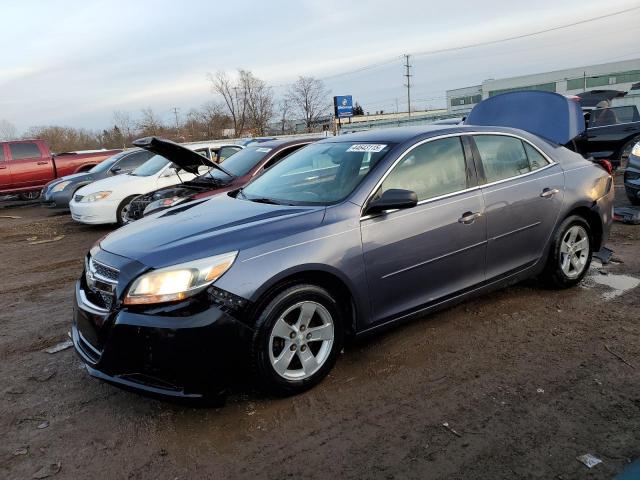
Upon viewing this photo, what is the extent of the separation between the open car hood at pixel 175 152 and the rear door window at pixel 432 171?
344 cm

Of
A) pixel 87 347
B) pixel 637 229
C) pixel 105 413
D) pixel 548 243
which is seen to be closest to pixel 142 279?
pixel 87 347

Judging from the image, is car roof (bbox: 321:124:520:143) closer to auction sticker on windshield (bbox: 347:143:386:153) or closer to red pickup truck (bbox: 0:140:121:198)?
auction sticker on windshield (bbox: 347:143:386:153)

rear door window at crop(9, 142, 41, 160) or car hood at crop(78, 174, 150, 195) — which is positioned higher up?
rear door window at crop(9, 142, 41, 160)

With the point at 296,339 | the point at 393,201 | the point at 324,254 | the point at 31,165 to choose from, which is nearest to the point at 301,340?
the point at 296,339

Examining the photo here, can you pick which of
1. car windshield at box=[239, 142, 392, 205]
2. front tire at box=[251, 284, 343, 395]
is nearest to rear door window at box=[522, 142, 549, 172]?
car windshield at box=[239, 142, 392, 205]

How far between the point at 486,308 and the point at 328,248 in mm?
2051

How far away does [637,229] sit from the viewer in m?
7.06

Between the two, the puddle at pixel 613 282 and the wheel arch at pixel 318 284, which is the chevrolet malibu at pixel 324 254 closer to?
the wheel arch at pixel 318 284

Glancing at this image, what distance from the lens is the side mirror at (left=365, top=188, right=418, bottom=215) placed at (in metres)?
3.38

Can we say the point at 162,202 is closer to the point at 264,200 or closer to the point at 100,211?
the point at 100,211

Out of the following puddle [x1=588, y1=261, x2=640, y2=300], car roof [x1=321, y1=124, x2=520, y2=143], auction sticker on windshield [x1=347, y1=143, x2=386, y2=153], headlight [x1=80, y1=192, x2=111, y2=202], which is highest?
car roof [x1=321, y1=124, x2=520, y2=143]

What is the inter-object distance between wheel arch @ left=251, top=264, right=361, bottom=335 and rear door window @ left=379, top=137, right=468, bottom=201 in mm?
765

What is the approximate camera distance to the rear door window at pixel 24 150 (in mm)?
14961

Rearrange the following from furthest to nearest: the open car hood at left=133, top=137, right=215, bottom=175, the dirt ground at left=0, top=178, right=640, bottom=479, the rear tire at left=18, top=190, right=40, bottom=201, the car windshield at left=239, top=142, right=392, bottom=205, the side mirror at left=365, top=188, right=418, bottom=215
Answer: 1. the rear tire at left=18, top=190, right=40, bottom=201
2. the open car hood at left=133, top=137, right=215, bottom=175
3. the car windshield at left=239, top=142, right=392, bottom=205
4. the side mirror at left=365, top=188, right=418, bottom=215
5. the dirt ground at left=0, top=178, right=640, bottom=479
